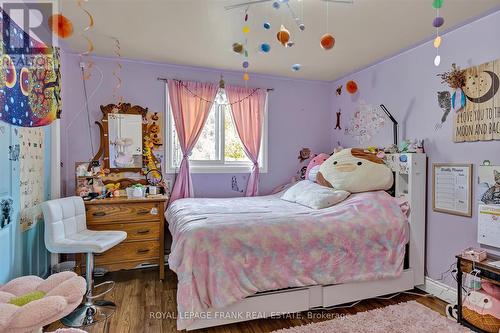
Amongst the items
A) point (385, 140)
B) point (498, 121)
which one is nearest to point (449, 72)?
point (498, 121)

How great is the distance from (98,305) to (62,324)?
0.27 metres

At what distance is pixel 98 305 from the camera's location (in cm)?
226

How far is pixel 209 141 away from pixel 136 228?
1.38 meters

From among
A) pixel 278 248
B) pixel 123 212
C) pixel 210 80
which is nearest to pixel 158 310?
pixel 123 212

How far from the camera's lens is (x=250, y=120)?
3.60 m

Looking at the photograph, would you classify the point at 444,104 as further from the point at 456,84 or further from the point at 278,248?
the point at 278,248

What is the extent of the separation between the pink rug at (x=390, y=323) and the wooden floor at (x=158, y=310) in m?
0.10

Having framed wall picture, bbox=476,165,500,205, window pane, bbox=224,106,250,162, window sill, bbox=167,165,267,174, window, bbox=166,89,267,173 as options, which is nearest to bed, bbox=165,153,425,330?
framed wall picture, bbox=476,165,500,205

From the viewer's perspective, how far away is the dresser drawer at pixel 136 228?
263cm

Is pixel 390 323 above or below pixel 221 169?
below

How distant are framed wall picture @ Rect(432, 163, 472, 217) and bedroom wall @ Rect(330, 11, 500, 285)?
0.17 feet

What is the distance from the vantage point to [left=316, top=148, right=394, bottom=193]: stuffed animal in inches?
105

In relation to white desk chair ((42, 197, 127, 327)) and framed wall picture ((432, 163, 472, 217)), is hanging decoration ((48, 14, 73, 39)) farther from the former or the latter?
framed wall picture ((432, 163, 472, 217))

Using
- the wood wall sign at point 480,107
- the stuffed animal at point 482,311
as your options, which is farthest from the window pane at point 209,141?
the stuffed animal at point 482,311
